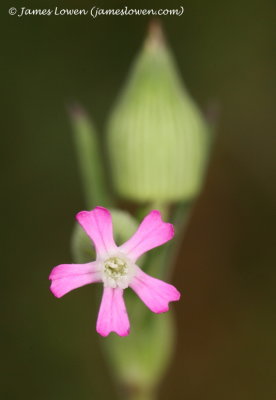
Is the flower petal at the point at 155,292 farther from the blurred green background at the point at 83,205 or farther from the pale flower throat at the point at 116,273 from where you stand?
the blurred green background at the point at 83,205

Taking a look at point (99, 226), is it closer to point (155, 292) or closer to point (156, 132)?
point (155, 292)

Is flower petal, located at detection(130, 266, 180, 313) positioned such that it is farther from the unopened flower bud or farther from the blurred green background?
the blurred green background

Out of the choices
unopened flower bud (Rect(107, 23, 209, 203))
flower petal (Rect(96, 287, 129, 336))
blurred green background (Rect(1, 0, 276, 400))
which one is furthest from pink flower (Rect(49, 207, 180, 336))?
blurred green background (Rect(1, 0, 276, 400))

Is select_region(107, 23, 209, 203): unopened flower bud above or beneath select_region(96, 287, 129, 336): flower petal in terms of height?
above

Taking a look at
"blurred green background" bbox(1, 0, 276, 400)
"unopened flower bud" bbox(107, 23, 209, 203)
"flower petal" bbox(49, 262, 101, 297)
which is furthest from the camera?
"blurred green background" bbox(1, 0, 276, 400)

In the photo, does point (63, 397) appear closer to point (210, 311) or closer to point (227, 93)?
point (210, 311)

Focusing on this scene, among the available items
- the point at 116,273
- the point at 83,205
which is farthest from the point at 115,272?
the point at 83,205
